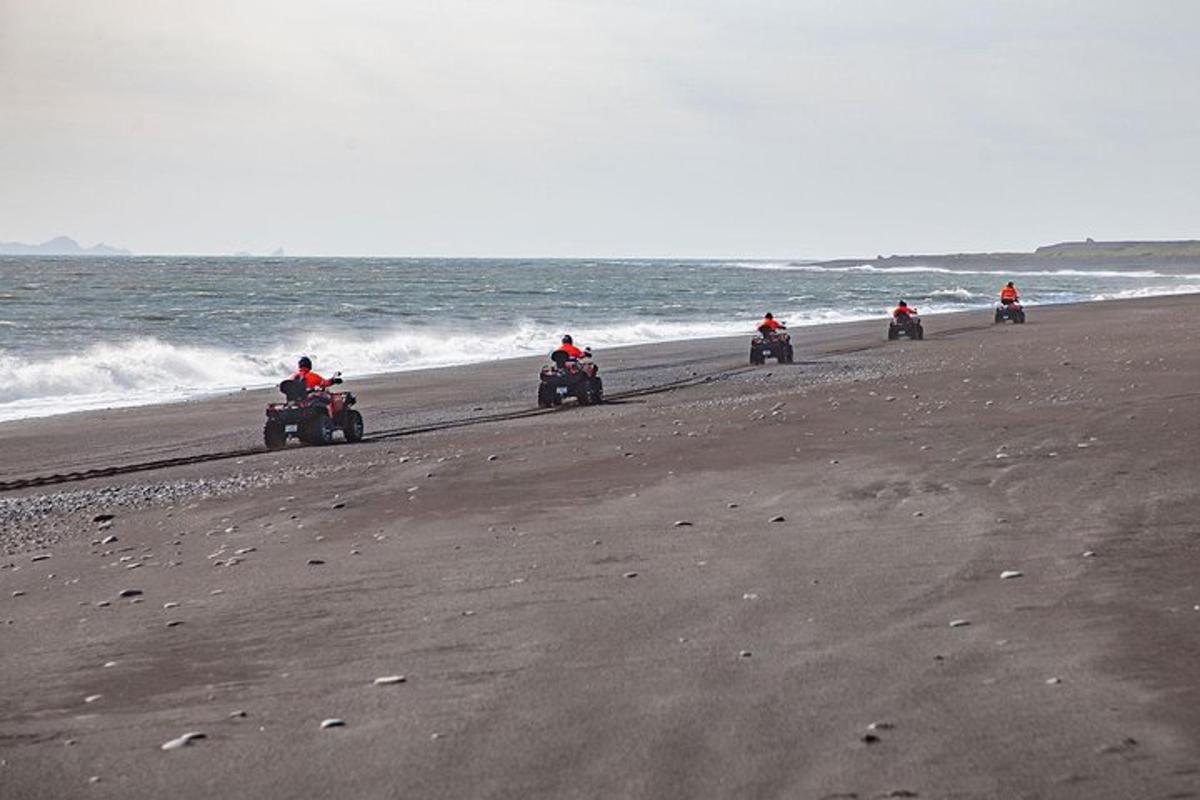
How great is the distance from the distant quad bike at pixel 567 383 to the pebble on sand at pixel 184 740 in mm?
17959

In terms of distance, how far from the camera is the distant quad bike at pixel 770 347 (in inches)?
1313

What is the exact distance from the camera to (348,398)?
19766 millimetres

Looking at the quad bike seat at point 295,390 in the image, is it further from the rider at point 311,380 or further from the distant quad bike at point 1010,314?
the distant quad bike at point 1010,314

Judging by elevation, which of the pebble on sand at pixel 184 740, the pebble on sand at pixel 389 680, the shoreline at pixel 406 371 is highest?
the pebble on sand at pixel 389 680

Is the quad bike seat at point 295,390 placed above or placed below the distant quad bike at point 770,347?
above

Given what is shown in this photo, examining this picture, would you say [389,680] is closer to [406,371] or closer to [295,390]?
[295,390]

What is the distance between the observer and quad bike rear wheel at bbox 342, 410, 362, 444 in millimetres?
19781

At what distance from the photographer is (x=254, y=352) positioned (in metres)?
42.8

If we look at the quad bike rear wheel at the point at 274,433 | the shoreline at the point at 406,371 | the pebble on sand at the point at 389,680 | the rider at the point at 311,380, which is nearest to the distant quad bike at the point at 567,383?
the rider at the point at 311,380

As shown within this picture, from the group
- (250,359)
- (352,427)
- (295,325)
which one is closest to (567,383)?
(352,427)

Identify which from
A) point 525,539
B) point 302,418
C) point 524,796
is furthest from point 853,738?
point 302,418

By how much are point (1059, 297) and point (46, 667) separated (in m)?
88.0

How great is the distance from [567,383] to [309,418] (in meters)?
5.74

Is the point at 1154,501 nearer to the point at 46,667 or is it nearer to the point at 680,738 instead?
the point at 680,738
